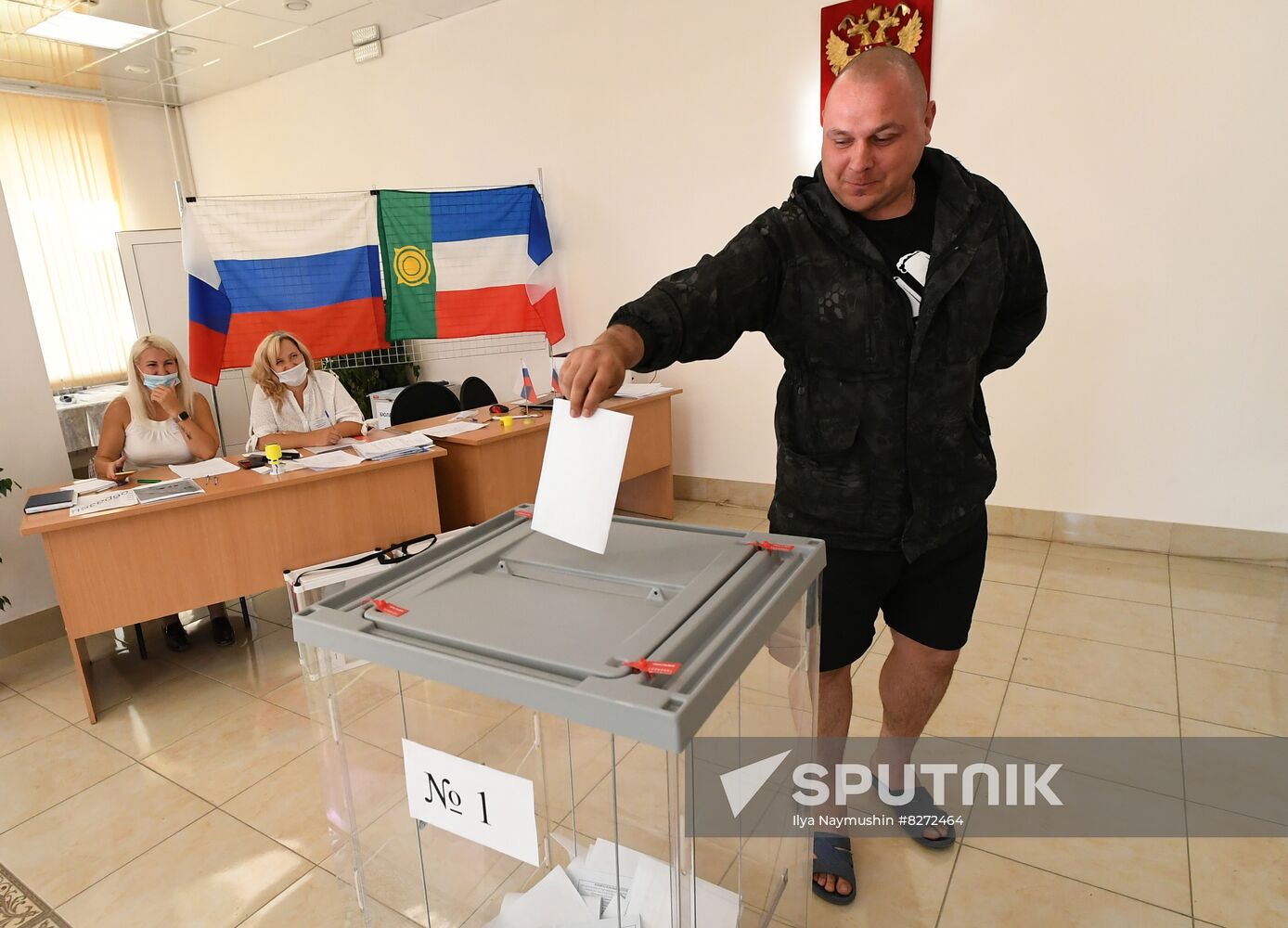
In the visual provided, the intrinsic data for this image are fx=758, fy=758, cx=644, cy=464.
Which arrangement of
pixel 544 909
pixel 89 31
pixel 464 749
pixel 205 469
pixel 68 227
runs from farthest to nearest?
pixel 68 227
pixel 89 31
pixel 205 469
pixel 544 909
pixel 464 749

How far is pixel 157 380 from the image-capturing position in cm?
294

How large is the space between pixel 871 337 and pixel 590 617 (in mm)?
681

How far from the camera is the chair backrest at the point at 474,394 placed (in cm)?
381

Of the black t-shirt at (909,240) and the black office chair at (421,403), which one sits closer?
→ the black t-shirt at (909,240)

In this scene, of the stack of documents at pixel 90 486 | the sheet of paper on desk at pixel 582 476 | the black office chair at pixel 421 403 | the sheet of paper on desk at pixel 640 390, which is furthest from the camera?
the sheet of paper on desk at pixel 640 390

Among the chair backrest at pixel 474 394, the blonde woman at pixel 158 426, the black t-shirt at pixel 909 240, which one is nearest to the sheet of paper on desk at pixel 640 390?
the chair backrest at pixel 474 394

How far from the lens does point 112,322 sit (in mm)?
5953

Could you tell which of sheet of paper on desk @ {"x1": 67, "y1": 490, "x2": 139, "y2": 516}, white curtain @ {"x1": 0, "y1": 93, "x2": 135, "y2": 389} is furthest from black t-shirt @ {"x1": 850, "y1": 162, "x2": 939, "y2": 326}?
white curtain @ {"x1": 0, "y1": 93, "x2": 135, "y2": 389}

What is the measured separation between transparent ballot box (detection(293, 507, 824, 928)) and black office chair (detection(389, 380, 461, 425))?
2490 millimetres

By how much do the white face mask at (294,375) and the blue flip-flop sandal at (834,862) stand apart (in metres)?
2.70

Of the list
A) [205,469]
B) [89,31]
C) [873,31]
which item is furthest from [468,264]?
[89,31]

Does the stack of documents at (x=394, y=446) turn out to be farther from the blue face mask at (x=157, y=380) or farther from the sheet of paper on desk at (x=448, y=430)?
the blue face mask at (x=157, y=380)

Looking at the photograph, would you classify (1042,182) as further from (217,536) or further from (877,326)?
(217,536)

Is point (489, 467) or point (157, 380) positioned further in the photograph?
point (489, 467)
